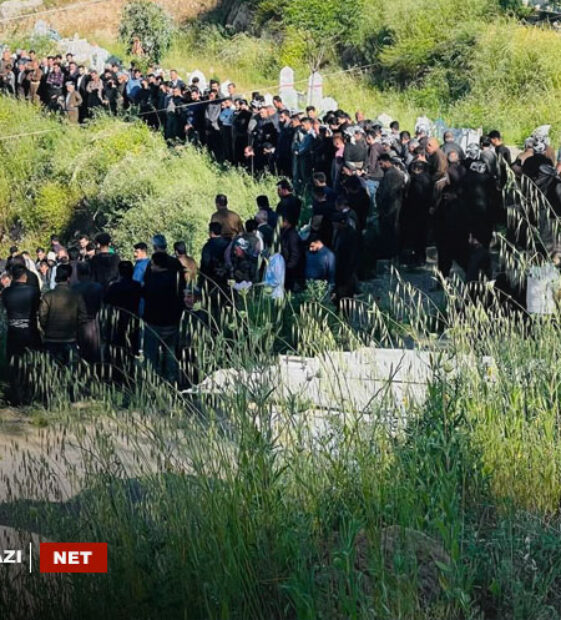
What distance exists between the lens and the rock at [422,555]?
19.9 feet

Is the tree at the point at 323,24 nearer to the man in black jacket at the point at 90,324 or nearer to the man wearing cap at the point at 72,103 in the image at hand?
the man wearing cap at the point at 72,103

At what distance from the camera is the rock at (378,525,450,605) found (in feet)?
19.9

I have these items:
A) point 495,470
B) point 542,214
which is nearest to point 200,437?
point 495,470

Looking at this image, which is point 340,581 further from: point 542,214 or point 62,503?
point 542,214

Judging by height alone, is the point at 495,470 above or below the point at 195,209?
above

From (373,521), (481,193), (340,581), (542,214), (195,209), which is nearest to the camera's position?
(340,581)

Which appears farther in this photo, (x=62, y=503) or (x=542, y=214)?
(x=542, y=214)

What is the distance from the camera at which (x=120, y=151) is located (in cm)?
2517

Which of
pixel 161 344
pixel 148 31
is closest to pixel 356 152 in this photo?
pixel 161 344

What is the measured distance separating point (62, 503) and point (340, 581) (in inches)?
76.1

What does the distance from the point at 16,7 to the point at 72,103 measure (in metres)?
17.6

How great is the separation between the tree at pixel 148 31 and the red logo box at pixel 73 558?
27332mm

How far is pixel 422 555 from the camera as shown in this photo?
6.14 meters

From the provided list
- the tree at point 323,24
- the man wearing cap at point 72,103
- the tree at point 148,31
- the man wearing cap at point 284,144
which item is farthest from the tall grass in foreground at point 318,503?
the tree at point 148,31
